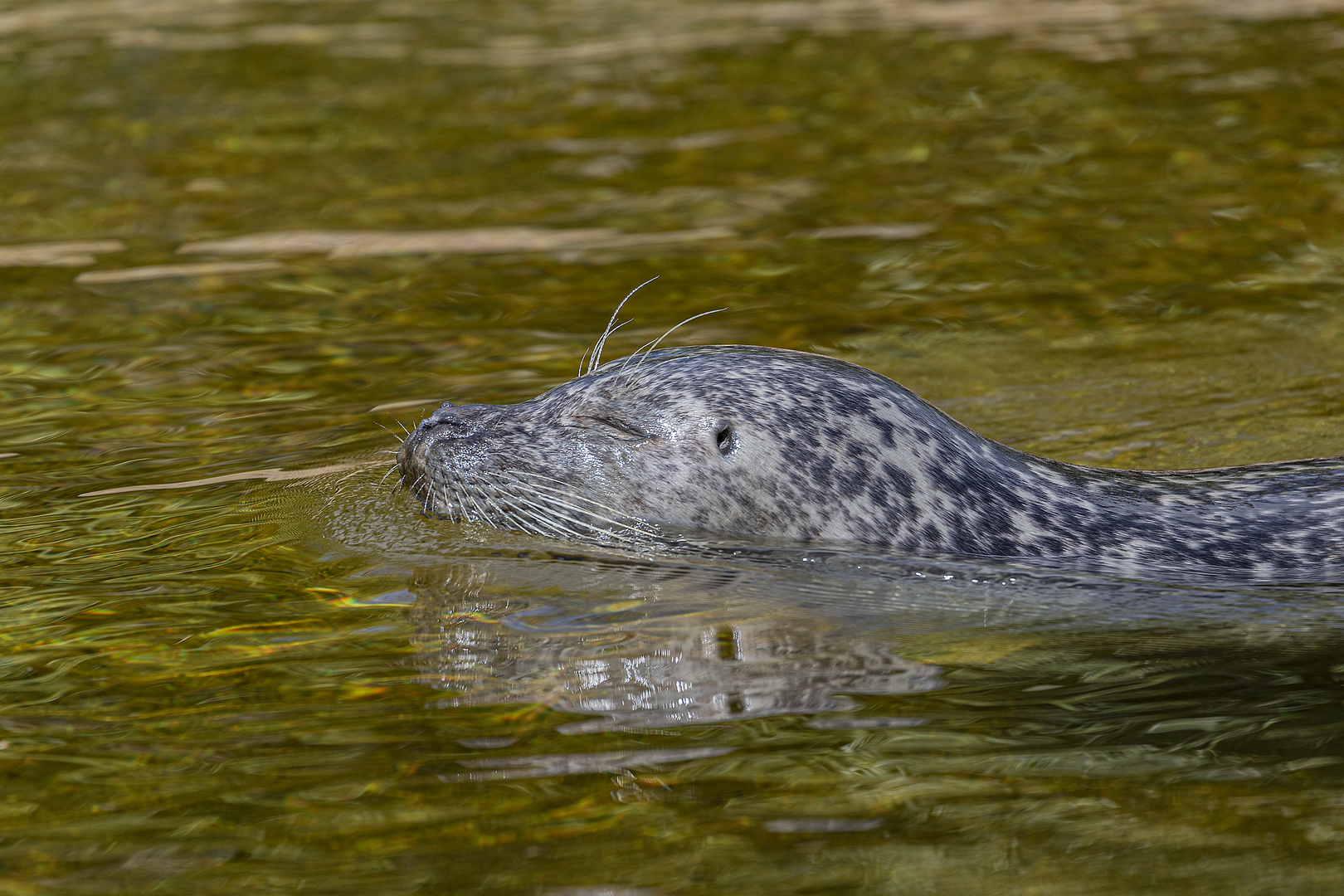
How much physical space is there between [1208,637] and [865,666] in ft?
3.38

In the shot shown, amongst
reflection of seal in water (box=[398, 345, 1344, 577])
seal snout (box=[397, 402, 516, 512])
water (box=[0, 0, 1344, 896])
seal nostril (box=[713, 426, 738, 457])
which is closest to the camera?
water (box=[0, 0, 1344, 896])

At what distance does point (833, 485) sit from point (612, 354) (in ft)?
8.99

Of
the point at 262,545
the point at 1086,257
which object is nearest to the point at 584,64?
the point at 1086,257

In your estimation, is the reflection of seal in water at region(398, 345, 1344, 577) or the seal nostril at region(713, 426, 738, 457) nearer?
the reflection of seal in water at region(398, 345, 1344, 577)

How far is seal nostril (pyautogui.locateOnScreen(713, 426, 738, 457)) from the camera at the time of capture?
5.53 metres

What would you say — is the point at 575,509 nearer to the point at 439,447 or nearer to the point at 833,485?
the point at 439,447

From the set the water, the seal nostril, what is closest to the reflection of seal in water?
the seal nostril

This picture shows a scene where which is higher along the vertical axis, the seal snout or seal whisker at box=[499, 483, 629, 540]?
the seal snout

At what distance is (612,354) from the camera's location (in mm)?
8047

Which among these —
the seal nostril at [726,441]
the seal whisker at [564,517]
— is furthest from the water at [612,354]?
the seal nostril at [726,441]

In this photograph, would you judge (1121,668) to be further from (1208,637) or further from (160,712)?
(160,712)

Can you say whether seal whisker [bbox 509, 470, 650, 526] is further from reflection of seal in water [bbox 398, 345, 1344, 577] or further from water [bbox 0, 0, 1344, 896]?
water [bbox 0, 0, 1344, 896]

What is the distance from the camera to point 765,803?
3.75 metres

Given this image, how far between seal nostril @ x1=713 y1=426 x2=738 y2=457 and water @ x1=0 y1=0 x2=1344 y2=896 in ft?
1.12
